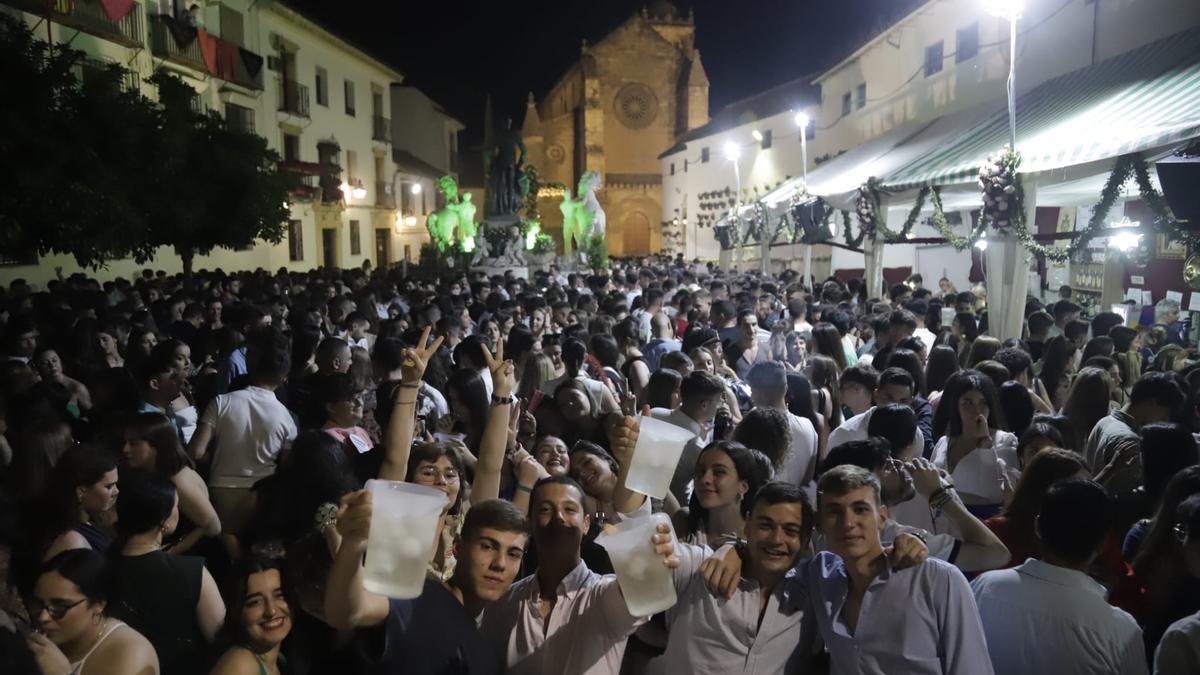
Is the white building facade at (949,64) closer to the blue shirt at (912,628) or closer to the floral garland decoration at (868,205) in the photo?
the floral garland decoration at (868,205)

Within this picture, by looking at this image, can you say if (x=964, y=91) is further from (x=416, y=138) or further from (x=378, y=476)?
(x=416, y=138)

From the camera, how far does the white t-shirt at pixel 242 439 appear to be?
450 cm

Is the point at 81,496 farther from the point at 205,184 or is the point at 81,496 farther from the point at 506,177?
the point at 506,177

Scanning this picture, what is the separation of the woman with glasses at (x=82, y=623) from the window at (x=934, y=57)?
18758 mm

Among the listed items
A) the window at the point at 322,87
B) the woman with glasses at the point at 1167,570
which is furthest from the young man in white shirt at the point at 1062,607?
the window at the point at 322,87

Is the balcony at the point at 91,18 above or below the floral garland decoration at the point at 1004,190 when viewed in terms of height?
above

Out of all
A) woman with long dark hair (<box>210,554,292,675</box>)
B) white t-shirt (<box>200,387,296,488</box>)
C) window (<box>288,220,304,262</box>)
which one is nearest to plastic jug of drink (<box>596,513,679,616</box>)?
woman with long dark hair (<box>210,554,292,675</box>)

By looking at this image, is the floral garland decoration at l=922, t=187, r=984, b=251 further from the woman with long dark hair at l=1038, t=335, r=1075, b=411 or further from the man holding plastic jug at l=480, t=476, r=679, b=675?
the man holding plastic jug at l=480, t=476, r=679, b=675

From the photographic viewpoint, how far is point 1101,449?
14.9ft

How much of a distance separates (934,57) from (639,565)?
18.8 meters

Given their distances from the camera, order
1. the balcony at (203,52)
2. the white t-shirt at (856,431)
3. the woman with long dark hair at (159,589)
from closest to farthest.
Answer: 1. the woman with long dark hair at (159,589)
2. the white t-shirt at (856,431)
3. the balcony at (203,52)

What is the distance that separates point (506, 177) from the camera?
2781cm

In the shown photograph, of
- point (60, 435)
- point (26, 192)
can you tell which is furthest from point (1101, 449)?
point (26, 192)

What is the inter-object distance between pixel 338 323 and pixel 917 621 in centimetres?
798
